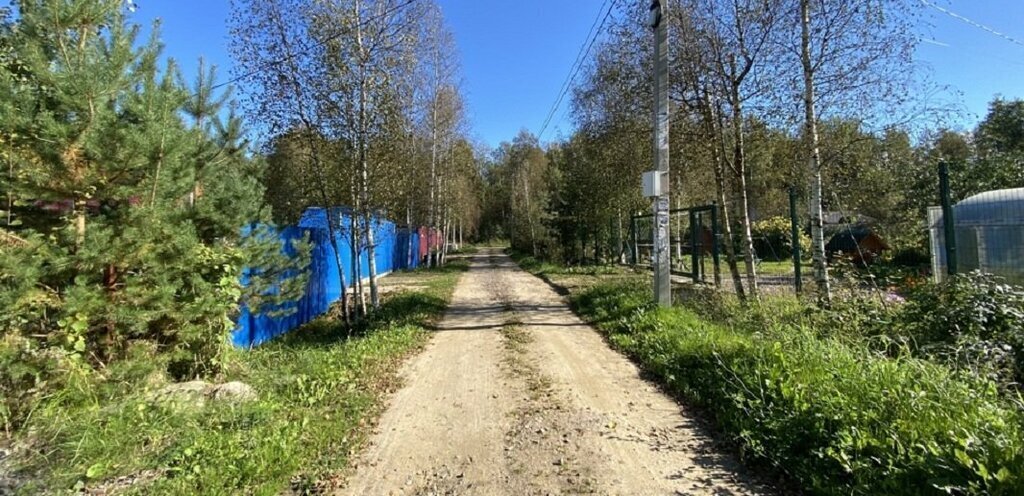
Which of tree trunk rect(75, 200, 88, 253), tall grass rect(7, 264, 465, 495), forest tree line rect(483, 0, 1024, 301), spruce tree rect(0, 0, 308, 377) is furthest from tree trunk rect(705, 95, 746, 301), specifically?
tree trunk rect(75, 200, 88, 253)

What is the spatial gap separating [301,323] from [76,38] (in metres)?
7.20

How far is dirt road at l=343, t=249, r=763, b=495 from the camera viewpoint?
10.8ft

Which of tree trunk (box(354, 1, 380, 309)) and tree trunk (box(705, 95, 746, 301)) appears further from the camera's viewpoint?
tree trunk (box(354, 1, 380, 309))

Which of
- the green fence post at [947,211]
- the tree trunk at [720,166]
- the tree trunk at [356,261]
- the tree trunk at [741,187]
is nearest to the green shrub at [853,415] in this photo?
the green fence post at [947,211]

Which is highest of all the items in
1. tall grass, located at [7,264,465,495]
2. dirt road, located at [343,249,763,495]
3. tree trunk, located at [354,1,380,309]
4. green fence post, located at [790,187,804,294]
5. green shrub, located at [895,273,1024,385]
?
tree trunk, located at [354,1,380,309]

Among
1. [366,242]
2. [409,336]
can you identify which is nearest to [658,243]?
[409,336]

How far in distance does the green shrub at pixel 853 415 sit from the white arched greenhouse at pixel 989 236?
→ 4.12 metres

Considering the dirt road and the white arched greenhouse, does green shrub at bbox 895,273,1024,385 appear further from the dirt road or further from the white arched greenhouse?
the white arched greenhouse

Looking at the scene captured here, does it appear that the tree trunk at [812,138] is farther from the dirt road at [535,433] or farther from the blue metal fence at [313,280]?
the blue metal fence at [313,280]

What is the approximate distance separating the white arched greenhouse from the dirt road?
5769mm

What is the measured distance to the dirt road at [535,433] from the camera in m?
3.28

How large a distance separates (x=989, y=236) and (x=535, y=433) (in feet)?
27.0

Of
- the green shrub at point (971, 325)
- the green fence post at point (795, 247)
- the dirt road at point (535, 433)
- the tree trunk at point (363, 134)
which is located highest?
the tree trunk at point (363, 134)

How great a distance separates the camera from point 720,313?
26.3ft
